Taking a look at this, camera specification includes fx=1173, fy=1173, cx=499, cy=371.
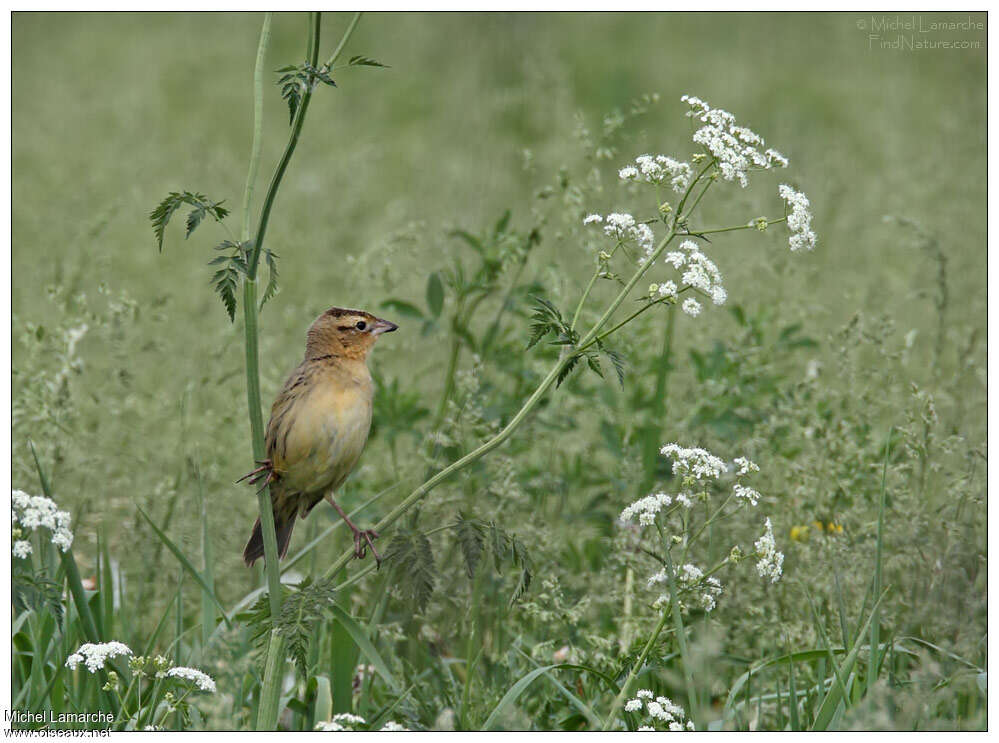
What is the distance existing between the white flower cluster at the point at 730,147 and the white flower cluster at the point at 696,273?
165 mm

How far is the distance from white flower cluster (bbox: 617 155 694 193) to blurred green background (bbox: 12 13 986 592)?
3.89 ft

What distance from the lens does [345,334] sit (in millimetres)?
2883

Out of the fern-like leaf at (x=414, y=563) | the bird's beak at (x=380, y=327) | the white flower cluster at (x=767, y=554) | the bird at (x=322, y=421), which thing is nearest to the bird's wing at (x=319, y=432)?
the bird at (x=322, y=421)

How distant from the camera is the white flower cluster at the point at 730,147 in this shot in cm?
238

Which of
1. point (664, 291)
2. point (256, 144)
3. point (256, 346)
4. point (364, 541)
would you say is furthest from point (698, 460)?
point (256, 144)

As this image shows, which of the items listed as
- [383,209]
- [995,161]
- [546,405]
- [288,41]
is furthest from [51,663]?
[288,41]

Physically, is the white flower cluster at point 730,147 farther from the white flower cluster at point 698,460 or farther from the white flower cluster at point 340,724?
the white flower cluster at point 340,724

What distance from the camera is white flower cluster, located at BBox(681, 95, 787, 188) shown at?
2.38m

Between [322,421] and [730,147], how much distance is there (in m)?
1.09

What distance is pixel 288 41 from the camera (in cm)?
1045

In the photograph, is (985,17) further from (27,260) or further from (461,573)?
(27,260)

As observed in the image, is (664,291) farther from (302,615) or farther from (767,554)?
(302,615)

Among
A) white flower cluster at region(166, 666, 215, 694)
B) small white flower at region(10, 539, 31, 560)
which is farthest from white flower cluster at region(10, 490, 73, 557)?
white flower cluster at region(166, 666, 215, 694)

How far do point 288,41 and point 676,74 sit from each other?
3444 mm
